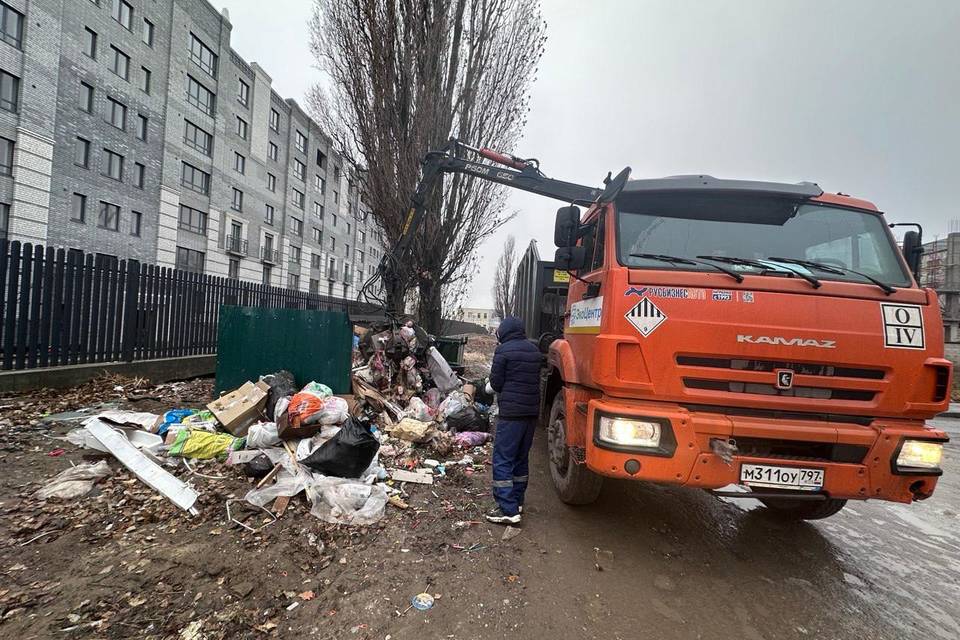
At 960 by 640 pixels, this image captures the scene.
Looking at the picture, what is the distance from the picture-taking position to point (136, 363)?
680 centimetres

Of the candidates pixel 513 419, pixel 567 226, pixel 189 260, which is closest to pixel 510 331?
pixel 513 419

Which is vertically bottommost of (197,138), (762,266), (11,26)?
(762,266)

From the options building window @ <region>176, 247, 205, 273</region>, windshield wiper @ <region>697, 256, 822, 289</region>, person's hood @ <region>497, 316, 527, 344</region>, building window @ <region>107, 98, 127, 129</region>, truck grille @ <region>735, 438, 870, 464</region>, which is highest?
building window @ <region>107, 98, 127, 129</region>

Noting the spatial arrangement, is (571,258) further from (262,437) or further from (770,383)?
(262,437)

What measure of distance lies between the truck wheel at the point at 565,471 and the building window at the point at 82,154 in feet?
78.6

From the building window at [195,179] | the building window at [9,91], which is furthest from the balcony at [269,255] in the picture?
the building window at [9,91]

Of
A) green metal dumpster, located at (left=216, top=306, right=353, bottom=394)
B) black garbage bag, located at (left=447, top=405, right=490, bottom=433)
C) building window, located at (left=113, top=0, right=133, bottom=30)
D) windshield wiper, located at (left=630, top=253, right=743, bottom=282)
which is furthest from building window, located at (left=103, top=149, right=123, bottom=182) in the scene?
windshield wiper, located at (left=630, top=253, right=743, bottom=282)

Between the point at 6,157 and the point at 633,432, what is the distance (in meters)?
23.7

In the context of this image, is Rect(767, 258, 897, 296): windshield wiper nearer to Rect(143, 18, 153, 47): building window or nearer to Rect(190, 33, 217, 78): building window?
Rect(143, 18, 153, 47): building window

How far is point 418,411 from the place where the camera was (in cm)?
561

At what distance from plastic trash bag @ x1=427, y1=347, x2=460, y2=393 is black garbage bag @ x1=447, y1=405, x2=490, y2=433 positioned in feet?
2.96

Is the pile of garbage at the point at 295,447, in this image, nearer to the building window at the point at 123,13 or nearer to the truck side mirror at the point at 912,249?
the truck side mirror at the point at 912,249

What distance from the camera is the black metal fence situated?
5.54m

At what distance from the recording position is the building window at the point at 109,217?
19.5 meters
